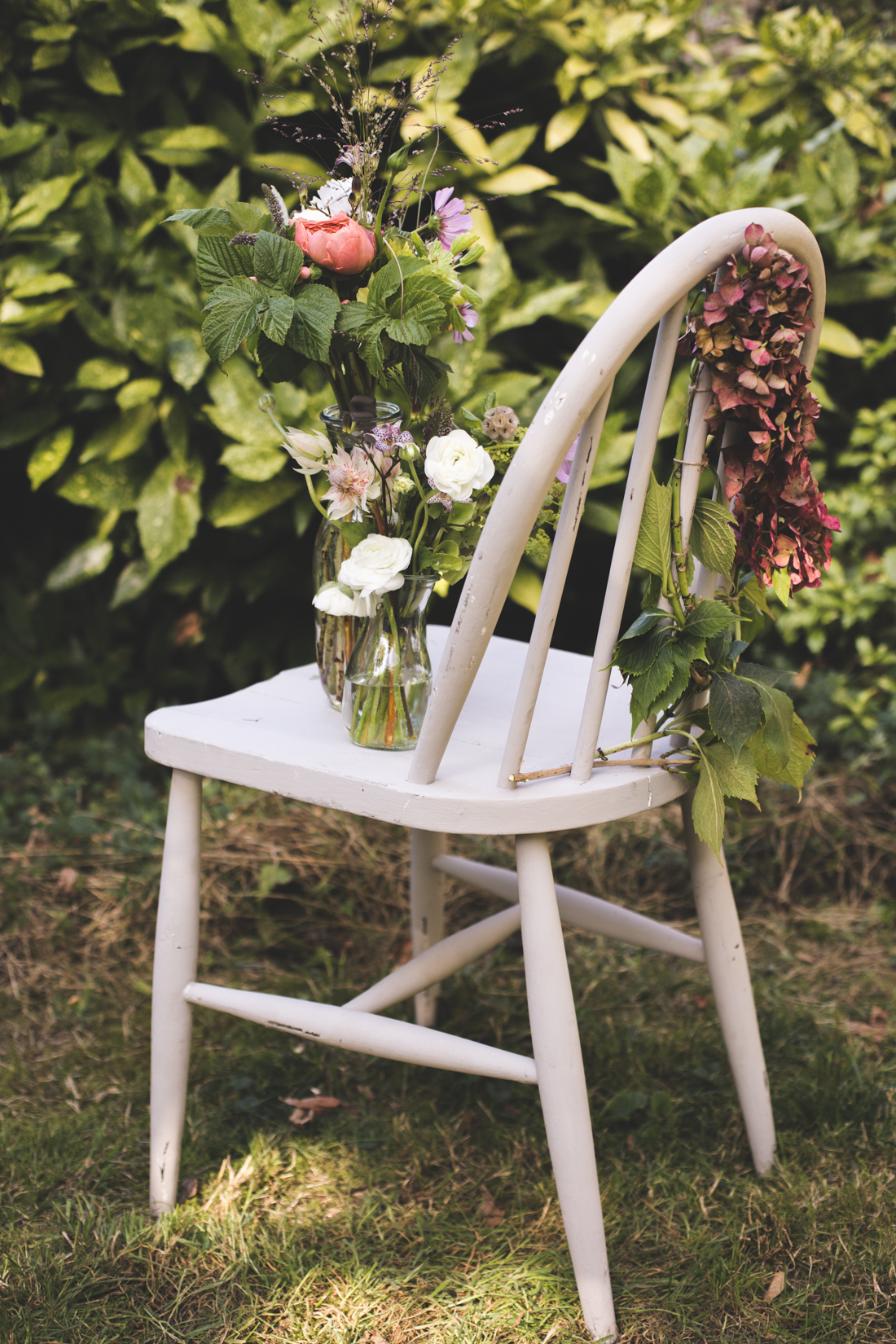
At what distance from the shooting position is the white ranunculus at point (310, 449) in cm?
115

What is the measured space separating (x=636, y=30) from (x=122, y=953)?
7.18 ft

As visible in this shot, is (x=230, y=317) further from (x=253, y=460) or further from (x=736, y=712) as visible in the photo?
(x=253, y=460)

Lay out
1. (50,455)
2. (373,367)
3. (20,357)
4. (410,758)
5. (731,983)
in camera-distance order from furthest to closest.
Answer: (50,455)
(20,357)
(731,983)
(410,758)
(373,367)

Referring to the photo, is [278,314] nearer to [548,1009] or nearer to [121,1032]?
[548,1009]

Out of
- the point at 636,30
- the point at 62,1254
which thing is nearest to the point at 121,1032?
the point at 62,1254

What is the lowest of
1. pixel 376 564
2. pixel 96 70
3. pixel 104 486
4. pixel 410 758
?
pixel 104 486

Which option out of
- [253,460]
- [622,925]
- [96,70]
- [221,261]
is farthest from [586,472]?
[96,70]

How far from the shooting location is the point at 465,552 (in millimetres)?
1195

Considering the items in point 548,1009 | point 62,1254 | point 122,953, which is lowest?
point 122,953

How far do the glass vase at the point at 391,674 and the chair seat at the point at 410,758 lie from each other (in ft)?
0.08

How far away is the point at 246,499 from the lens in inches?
88.3

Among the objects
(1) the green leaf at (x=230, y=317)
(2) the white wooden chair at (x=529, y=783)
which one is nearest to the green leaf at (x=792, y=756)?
(2) the white wooden chair at (x=529, y=783)

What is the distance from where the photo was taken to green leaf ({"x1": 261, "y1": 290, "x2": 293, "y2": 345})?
1.03 m

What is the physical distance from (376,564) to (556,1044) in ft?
1.75
